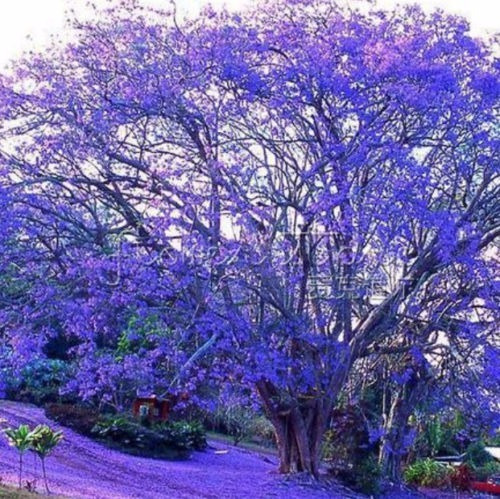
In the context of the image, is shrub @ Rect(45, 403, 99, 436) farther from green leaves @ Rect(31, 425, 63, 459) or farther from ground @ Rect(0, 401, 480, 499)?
green leaves @ Rect(31, 425, 63, 459)

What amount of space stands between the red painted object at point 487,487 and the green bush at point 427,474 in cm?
63

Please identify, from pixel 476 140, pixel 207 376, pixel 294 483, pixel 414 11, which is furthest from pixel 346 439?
pixel 414 11

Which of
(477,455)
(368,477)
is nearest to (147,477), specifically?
(368,477)

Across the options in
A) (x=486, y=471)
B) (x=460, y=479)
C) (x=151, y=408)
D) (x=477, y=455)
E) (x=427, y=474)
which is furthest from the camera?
(x=477, y=455)

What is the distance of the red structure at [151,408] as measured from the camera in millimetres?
20016

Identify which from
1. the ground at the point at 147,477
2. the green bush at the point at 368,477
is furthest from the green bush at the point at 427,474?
the green bush at the point at 368,477

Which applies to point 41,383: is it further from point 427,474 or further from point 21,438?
point 21,438

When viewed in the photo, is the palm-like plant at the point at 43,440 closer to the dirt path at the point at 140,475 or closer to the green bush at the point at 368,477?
the dirt path at the point at 140,475

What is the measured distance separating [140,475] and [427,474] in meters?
8.35

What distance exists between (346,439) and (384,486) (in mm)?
2184

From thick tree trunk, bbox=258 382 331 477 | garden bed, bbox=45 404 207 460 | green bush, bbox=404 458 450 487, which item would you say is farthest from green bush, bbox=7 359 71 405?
thick tree trunk, bbox=258 382 331 477

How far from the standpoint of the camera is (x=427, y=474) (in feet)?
64.8

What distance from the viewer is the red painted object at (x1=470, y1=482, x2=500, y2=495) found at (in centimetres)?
1867

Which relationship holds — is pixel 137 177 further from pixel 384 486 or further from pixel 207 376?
pixel 384 486
